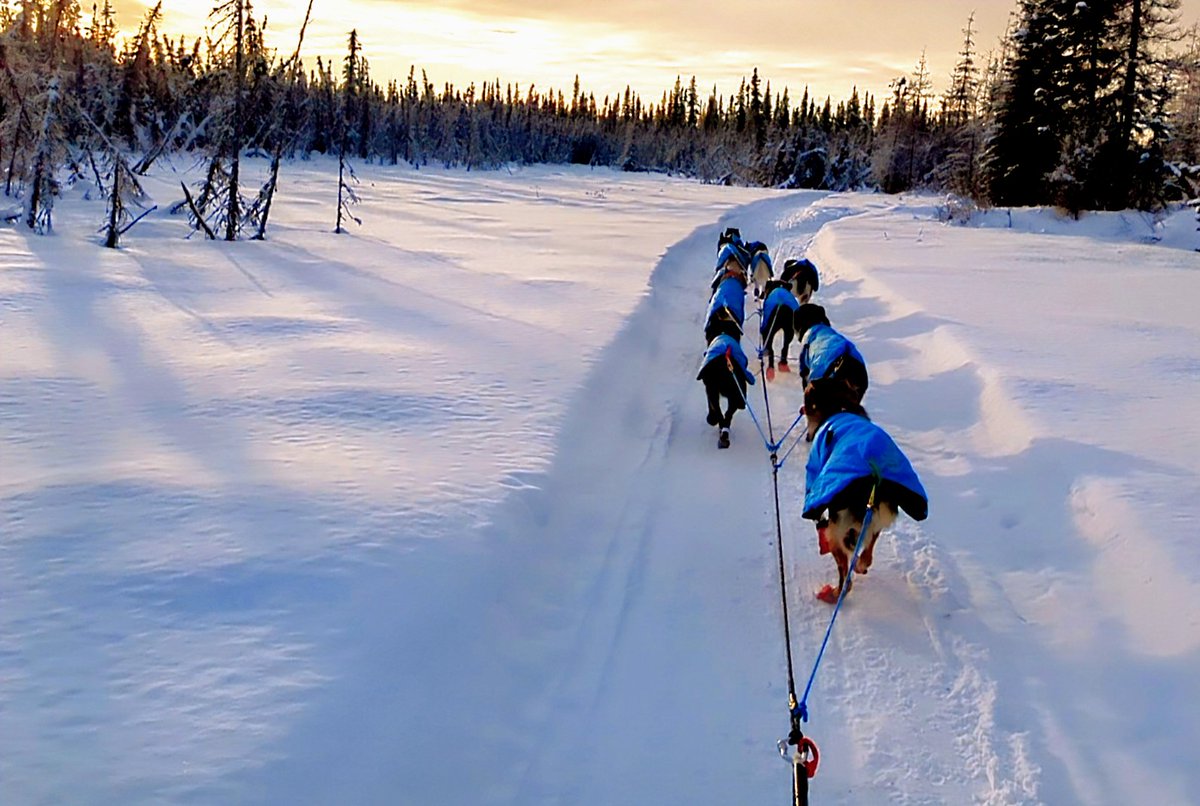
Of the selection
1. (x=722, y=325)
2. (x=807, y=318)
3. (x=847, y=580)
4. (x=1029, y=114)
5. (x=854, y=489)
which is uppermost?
(x=1029, y=114)

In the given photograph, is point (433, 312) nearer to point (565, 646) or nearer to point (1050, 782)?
point (565, 646)

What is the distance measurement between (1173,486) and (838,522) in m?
2.29

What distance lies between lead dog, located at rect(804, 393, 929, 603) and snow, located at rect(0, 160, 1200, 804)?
1.10 feet

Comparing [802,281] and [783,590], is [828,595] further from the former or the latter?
[802,281]

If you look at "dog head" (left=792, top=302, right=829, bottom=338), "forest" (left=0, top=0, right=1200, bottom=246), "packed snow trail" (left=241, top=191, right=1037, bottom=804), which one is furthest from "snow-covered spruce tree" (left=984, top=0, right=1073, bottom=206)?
"packed snow trail" (left=241, top=191, right=1037, bottom=804)

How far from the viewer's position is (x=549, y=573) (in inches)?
186

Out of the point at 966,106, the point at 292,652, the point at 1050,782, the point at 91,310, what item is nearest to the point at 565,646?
the point at 292,652

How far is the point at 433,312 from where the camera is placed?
10727 mm

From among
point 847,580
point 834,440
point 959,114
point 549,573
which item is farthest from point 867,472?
point 959,114

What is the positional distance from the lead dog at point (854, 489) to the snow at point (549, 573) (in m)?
0.33

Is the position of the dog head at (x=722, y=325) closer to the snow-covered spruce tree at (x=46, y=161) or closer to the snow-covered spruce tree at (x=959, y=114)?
the snow-covered spruce tree at (x=46, y=161)

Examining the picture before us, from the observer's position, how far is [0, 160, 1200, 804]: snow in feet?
10.3

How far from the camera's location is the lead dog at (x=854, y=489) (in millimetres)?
4121

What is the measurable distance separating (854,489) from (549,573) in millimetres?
1756
